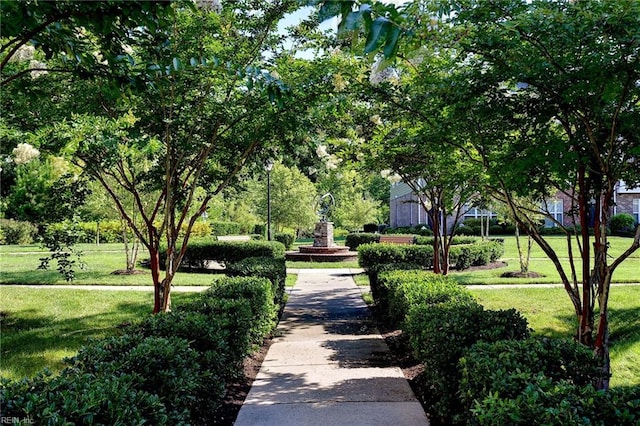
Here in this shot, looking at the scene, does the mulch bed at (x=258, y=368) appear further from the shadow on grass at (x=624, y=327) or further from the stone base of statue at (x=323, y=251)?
the stone base of statue at (x=323, y=251)

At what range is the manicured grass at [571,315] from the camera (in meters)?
5.66

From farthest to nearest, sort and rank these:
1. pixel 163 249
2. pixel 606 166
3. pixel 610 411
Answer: pixel 163 249 → pixel 606 166 → pixel 610 411

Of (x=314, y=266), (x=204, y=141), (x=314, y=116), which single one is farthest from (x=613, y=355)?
(x=314, y=266)

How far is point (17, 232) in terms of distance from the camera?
→ 28.2 meters

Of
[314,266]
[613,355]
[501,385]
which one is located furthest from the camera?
[314,266]

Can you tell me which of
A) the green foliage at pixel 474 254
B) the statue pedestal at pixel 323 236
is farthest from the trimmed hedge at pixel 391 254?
the statue pedestal at pixel 323 236

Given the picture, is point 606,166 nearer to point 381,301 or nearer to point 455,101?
point 455,101

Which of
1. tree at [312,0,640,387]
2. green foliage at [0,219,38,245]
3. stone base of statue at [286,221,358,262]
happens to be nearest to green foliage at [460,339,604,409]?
tree at [312,0,640,387]

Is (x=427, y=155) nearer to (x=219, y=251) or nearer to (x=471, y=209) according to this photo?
(x=219, y=251)

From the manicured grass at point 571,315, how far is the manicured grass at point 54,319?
512 cm

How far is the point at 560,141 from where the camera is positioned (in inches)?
163

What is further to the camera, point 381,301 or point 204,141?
point 381,301

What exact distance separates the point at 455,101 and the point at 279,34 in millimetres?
3007

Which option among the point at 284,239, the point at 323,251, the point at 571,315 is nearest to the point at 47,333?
the point at 571,315
